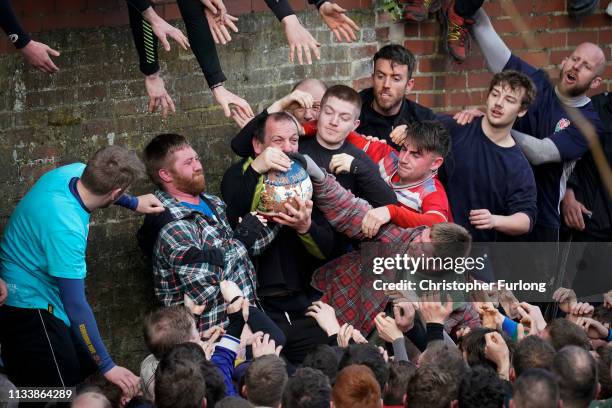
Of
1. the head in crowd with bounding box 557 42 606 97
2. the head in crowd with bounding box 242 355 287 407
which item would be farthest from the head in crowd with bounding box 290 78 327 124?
→ the head in crowd with bounding box 242 355 287 407

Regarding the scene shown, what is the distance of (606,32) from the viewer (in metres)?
8.58

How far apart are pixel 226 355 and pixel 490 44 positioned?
2986mm

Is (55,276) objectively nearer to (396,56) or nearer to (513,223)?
(396,56)

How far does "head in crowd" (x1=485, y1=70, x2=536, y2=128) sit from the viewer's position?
723 cm

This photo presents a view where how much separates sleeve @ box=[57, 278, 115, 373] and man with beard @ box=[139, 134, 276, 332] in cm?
62

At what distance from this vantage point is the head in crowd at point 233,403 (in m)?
4.70

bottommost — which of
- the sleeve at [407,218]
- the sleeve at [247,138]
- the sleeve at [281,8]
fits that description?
the sleeve at [407,218]

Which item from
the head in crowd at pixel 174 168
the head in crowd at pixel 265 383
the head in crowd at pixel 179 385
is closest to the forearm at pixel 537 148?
the head in crowd at pixel 174 168

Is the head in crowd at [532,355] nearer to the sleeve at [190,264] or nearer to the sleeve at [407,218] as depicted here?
the sleeve at [407,218]

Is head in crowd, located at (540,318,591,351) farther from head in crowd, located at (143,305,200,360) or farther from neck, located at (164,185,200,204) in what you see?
neck, located at (164,185,200,204)

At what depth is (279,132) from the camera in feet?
22.4

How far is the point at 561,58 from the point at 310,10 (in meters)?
1.79

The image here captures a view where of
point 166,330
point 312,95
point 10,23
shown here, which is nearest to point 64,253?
point 166,330

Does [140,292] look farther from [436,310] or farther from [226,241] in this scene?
[436,310]
